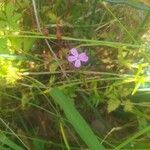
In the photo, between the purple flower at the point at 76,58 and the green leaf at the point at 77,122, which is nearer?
the green leaf at the point at 77,122

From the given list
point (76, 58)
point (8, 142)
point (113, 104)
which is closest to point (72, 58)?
point (76, 58)

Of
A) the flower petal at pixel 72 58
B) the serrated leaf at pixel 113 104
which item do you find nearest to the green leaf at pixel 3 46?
the flower petal at pixel 72 58

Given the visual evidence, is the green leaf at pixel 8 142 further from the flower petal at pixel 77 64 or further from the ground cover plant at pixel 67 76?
the flower petal at pixel 77 64

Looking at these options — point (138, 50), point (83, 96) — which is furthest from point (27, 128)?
point (138, 50)

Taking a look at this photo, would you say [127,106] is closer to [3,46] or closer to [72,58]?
[72,58]

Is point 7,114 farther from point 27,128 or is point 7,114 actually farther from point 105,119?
point 105,119

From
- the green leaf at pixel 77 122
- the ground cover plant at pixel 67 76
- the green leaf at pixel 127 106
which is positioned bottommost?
the green leaf at pixel 77 122
